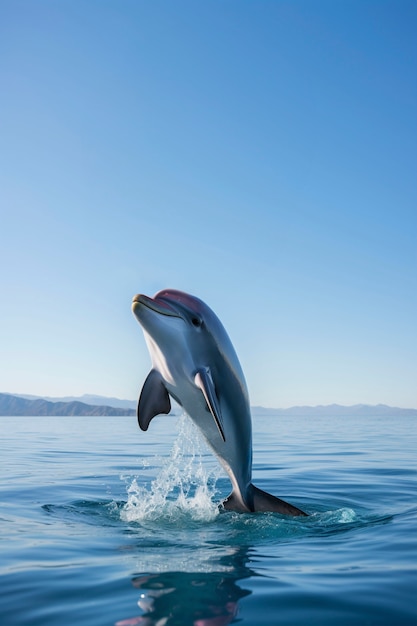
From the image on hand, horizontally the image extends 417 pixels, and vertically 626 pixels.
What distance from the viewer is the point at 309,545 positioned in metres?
7.75

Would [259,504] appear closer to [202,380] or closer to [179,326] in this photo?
[202,380]

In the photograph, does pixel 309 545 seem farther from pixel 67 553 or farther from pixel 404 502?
pixel 404 502

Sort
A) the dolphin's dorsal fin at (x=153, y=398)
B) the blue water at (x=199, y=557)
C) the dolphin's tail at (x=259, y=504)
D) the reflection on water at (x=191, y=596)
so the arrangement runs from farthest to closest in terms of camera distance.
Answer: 1. the dolphin's tail at (x=259, y=504)
2. the dolphin's dorsal fin at (x=153, y=398)
3. the blue water at (x=199, y=557)
4. the reflection on water at (x=191, y=596)

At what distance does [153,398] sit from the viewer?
9.18 metres

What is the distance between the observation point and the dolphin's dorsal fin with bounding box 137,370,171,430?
357 inches

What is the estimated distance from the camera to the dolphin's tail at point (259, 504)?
9328 millimetres

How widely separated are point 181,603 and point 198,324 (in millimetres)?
4223

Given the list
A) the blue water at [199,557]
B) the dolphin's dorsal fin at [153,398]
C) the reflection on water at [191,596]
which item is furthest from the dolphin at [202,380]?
the reflection on water at [191,596]

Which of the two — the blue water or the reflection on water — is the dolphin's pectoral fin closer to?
the blue water

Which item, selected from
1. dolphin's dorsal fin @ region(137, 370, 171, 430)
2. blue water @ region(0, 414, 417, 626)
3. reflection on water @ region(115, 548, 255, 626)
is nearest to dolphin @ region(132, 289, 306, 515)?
dolphin's dorsal fin @ region(137, 370, 171, 430)

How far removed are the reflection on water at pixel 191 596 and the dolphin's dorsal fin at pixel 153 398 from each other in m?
3.08

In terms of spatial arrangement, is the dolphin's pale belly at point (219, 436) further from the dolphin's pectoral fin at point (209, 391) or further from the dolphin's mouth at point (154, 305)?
the dolphin's mouth at point (154, 305)

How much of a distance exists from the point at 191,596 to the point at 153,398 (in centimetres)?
408

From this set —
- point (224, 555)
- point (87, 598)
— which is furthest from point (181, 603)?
point (224, 555)
